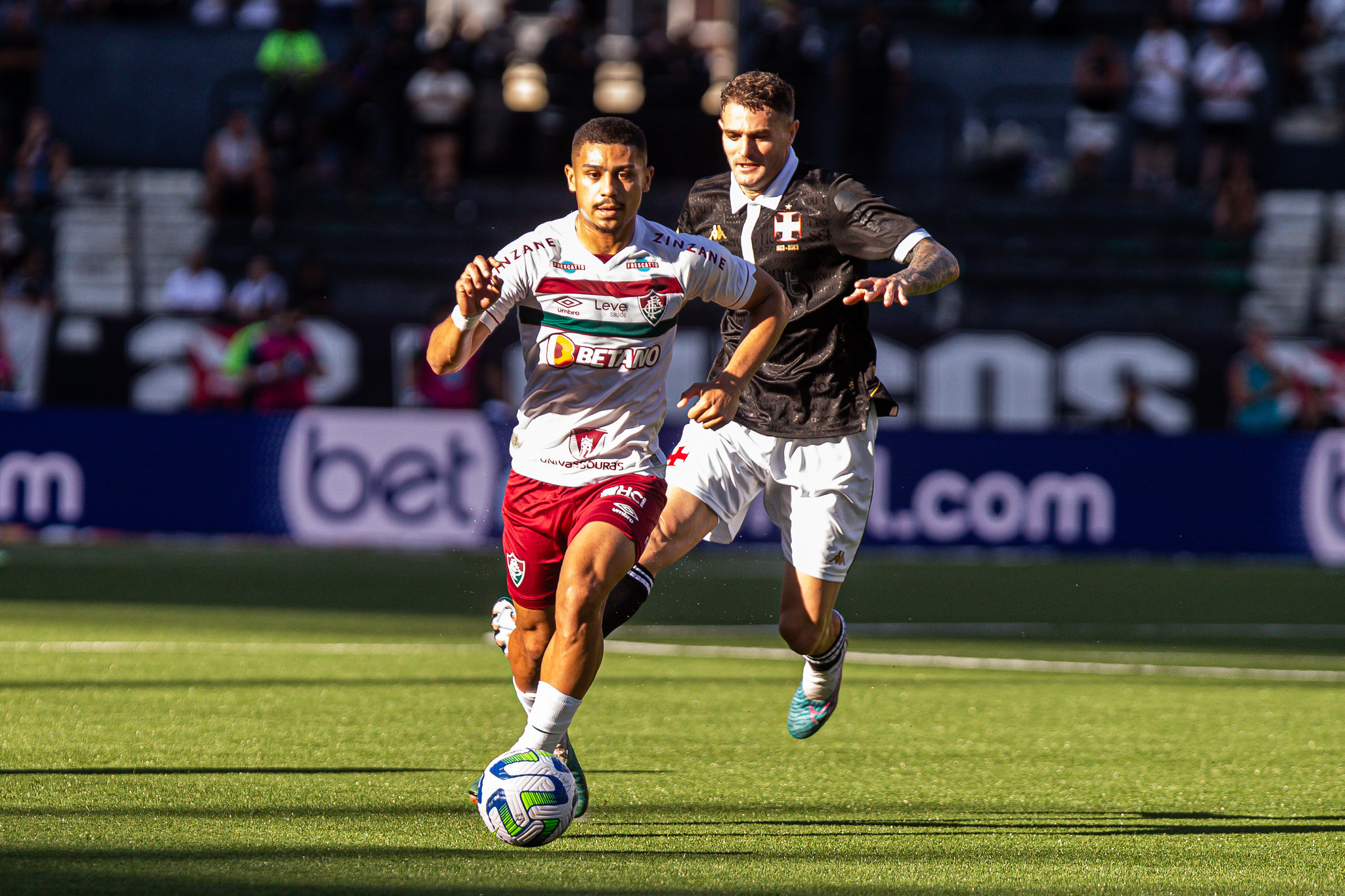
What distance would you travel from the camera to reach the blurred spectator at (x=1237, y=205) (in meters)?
20.5

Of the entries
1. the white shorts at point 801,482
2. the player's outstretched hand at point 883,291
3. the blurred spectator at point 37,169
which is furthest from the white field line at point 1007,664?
the blurred spectator at point 37,169

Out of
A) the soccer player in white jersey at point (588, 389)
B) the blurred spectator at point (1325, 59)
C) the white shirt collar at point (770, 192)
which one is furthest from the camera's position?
the blurred spectator at point (1325, 59)

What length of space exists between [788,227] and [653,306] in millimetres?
1337

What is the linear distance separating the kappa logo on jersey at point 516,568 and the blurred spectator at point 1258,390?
12509 mm

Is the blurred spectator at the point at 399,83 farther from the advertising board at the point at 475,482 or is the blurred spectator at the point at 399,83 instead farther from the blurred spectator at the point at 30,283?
the advertising board at the point at 475,482

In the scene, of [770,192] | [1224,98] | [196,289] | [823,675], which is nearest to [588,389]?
[770,192]

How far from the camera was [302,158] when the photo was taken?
20578mm

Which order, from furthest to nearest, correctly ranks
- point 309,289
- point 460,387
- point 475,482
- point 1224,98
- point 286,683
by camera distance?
1. point 1224,98
2. point 309,289
3. point 460,387
4. point 475,482
5. point 286,683

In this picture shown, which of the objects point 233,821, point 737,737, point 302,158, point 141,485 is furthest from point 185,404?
point 233,821

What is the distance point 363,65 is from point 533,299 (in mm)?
15632

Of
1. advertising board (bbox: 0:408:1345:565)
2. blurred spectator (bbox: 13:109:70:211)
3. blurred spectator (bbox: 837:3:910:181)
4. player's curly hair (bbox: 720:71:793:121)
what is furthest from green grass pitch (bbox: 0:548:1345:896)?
blurred spectator (bbox: 13:109:70:211)

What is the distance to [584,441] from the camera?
5762 mm

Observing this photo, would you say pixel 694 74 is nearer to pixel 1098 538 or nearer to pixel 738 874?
pixel 1098 538

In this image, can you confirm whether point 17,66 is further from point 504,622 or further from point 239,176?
point 504,622
